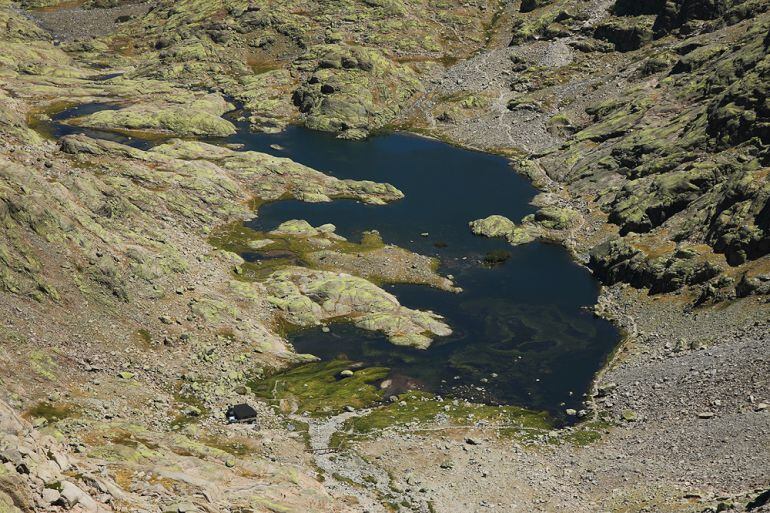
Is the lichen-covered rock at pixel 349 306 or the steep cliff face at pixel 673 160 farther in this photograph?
the steep cliff face at pixel 673 160

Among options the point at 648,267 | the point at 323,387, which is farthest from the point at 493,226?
the point at 323,387

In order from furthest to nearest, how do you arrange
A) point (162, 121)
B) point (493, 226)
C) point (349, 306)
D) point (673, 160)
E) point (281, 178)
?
point (162, 121)
point (281, 178)
point (673, 160)
point (493, 226)
point (349, 306)

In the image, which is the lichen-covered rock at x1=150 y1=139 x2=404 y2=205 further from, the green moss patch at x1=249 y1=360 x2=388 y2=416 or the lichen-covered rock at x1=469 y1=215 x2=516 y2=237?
the green moss patch at x1=249 y1=360 x2=388 y2=416

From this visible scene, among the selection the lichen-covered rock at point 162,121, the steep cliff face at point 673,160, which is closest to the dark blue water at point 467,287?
the lichen-covered rock at point 162,121

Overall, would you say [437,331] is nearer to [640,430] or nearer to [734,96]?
[640,430]

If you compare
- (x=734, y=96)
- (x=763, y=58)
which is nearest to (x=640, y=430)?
(x=734, y=96)

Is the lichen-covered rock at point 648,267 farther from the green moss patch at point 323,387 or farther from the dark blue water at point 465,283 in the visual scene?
the green moss patch at point 323,387

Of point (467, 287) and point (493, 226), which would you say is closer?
point (467, 287)

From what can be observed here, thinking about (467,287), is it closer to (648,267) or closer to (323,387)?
(648,267)
